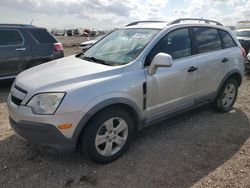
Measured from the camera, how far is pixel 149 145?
4.24 metres

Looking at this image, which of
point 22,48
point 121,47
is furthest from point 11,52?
point 121,47

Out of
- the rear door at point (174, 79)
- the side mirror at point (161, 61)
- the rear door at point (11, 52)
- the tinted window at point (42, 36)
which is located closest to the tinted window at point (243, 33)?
the tinted window at point (42, 36)

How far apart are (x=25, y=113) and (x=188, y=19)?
3175 mm

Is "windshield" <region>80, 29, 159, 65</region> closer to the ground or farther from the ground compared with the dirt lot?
farther from the ground

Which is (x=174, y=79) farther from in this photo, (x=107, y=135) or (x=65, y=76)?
(x=65, y=76)

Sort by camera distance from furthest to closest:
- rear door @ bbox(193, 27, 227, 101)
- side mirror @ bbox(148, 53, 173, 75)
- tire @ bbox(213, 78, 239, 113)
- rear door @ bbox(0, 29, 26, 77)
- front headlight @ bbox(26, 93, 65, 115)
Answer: rear door @ bbox(0, 29, 26, 77) → tire @ bbox(213, 78, 239, 113) → rear door @ bbox(193, 27, 227, 101) → side mirror @ bbox(148, 53, 173, 75) → front headlight @ bbox(26, 93, 65, 115)

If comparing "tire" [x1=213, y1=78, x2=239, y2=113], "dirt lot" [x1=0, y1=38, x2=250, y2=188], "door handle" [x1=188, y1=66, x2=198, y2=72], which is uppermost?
"door handle" [x1=188, y1=66, x2=198, y2=72]

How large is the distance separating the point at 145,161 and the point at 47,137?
4.39 feet

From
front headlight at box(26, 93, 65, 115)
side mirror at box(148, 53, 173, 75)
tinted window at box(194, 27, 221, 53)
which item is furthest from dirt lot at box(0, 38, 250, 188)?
tinted window at box(194, 27, 221, 53)

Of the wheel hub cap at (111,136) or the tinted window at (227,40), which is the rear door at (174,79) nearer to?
the wheel hub cap at (111,136)

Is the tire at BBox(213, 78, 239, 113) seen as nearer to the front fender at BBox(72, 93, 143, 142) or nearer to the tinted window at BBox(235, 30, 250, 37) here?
the front fender at BBox(72, 93, 143, 142)

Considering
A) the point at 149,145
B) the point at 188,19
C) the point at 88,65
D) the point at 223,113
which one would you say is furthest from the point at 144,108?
the point at 223,113

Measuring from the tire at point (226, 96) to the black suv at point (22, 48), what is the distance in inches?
187

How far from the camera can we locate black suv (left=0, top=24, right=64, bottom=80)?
734cm
